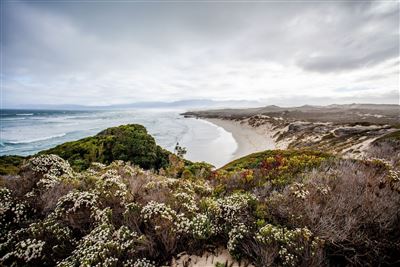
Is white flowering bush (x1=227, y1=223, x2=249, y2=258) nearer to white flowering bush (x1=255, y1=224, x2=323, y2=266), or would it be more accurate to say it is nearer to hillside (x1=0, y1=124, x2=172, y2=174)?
white flowering bush (x1=255, y1=224, x2=323, y2=266)

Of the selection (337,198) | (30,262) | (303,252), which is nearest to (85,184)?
(30,262)

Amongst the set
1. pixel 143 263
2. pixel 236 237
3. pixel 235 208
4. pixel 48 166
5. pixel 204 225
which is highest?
pixel 48 166

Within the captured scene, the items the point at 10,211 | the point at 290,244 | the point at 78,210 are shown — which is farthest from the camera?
the point at 10,211

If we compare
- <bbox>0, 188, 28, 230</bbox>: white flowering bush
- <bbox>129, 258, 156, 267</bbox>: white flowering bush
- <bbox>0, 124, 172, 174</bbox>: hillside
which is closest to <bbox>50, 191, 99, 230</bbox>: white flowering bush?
<bbox>0, 188, 28, 230</bbox>: white flowering bush

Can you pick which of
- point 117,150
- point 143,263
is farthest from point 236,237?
point 117,150

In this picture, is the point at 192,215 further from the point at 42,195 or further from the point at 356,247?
the point at 42,195

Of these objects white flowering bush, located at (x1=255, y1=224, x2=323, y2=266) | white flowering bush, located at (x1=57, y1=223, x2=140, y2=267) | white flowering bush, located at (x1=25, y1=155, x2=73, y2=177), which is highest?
white flowering bush, located at (x1=25, y1=155, x2=73, y2=177)

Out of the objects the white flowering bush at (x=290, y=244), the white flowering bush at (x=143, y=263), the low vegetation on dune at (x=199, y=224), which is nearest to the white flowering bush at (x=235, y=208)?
the low vegetation on dune at (x=199, y=224)

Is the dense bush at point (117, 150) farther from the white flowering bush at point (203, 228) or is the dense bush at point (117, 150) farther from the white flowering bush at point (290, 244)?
the white flowering bush at point (290, 244)

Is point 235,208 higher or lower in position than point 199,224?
higher

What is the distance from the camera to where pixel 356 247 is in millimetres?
3508

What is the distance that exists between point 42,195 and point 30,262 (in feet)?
5.96

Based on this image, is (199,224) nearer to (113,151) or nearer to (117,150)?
(117,150)

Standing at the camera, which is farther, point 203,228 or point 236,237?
point 203,228
